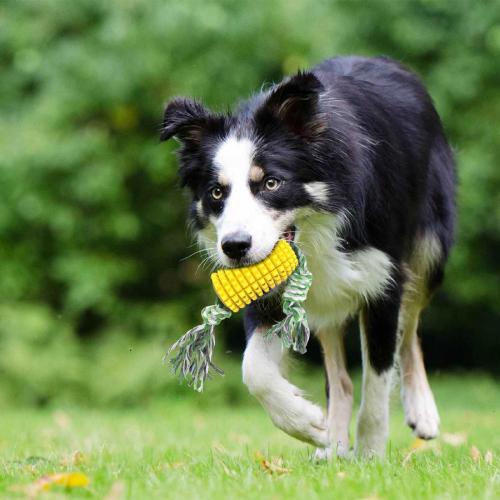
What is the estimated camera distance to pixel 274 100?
16.0ft

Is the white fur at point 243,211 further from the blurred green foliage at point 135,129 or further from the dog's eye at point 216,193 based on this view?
the blurred green foliage at point 135,129

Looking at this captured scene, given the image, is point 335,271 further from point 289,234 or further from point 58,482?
point 58,482

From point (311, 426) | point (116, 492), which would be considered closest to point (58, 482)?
point (116, 492)

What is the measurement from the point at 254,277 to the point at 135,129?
8.59m

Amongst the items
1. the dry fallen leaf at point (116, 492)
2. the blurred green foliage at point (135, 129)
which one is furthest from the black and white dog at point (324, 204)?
the blurred green foliage at point (135, 129)

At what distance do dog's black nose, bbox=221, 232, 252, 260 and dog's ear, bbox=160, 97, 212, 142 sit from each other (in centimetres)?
87

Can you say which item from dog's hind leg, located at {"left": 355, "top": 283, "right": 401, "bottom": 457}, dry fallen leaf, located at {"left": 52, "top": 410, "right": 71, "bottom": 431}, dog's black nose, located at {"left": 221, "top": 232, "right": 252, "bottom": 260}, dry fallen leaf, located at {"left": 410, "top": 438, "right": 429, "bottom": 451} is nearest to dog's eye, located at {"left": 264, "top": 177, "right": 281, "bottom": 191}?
dog's black nose, located at {"left": 221, "top": 232, "right": 252, "bottom": 260}

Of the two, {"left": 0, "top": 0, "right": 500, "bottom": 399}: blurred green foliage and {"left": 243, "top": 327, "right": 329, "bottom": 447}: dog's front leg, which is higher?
{"left": 243, "top": 327, "right": 329, "bottom": 447}: dog's front leg

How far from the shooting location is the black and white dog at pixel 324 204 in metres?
4.71

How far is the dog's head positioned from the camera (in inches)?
179

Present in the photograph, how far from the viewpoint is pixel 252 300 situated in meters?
4.76

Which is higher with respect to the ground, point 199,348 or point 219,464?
point 199,348

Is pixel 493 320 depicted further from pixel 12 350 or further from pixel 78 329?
pixel 12 350

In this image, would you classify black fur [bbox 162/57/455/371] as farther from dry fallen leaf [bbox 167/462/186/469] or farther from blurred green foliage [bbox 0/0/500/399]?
blurred green foliage [bbox 0/0/500/399]
